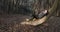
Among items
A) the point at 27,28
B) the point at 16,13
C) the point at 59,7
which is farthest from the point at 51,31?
the point at 16,13

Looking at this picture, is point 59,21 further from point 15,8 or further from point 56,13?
point 15,8

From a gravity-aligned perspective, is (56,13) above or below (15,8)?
above

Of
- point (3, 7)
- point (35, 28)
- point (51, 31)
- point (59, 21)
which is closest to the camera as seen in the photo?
point (51, 31)

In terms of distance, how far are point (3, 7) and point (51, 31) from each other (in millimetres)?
8719

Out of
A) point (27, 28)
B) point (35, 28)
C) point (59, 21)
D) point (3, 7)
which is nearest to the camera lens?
point (59, 21)

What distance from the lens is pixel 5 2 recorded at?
13148 mm

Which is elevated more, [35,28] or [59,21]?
[59,21]

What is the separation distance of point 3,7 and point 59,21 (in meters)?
8.51

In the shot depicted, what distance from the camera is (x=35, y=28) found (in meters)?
5.93

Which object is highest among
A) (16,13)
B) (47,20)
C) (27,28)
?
(47,20)

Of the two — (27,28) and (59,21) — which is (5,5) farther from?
(59,21)

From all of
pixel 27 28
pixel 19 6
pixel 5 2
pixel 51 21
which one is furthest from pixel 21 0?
pixel 51 21

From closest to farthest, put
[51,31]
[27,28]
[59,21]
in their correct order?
[51,31]
[59,21]
[27,28]

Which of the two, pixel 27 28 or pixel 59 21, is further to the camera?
pixel 27 28
